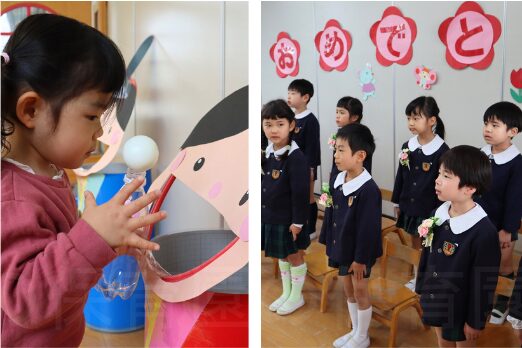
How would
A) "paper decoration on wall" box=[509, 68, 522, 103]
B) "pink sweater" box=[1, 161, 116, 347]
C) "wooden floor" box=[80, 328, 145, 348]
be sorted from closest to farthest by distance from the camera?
"pink sweater" box=[1, 161, 116, 347]
"paper decoration on wall" box=[509, 68, 522, 103]
"wooden floor" box=[80, 328, 145, 348]

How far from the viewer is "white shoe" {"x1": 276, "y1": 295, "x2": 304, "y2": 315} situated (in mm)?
995

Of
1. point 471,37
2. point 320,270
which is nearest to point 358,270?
point 320,270

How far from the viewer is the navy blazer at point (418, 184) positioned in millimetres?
888

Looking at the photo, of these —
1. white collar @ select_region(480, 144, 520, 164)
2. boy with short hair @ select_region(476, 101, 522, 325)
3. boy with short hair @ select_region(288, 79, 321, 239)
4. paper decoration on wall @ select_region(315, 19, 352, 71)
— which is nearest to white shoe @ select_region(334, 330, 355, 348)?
boy with short hair @ select_region(288, 79, 321, 239)

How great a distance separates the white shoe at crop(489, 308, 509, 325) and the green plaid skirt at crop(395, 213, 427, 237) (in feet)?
0.67

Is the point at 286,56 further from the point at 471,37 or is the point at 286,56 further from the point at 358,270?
the point at 358,270

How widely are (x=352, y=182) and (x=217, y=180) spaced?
0.31m

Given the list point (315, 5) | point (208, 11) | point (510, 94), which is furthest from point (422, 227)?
point (208, 11)

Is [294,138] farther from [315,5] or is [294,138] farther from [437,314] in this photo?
[437,314]

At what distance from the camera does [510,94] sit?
0.85m

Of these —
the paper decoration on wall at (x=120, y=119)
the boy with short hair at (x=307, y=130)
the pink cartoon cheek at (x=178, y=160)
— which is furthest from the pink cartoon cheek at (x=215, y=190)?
the paper decoration on wall at (x=120, y=119)

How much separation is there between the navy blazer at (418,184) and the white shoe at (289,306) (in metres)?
0.30

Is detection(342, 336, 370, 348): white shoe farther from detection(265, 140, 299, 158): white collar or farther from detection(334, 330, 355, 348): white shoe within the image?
detection(265, 140, 299, 158): white collar

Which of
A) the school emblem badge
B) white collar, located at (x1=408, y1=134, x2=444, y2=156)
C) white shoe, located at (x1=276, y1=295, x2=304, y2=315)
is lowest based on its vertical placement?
white shoe, located at (x1=276, y1=295, x2=304, y2=315)
